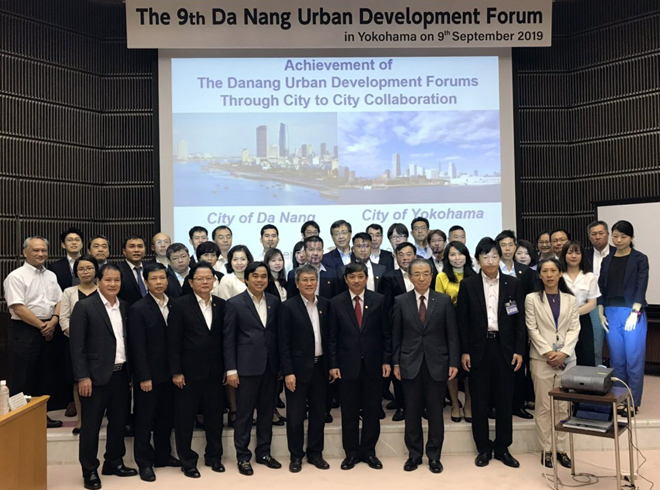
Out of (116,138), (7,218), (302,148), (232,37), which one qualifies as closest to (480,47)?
(302,148)

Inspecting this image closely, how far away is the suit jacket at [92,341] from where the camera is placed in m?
4.04

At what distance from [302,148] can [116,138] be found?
→ 214cm

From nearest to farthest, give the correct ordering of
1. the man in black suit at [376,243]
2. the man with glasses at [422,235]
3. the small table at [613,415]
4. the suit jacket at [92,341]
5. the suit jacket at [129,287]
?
the small table at [613,415], the suit jacket at [92,341], the suit jacket at [129,287], the man in black suit at [376,243], the man with glasses at [422,235]

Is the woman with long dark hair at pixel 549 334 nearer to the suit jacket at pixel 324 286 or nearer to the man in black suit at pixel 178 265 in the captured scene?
the suit jacket at pixel 324 286

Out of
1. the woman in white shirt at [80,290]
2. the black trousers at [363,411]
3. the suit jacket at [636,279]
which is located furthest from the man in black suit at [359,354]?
Answer: the suit jacket at [636,279]

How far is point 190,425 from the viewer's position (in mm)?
4344

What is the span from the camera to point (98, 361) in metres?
4.08

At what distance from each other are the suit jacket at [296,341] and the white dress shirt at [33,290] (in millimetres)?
1840

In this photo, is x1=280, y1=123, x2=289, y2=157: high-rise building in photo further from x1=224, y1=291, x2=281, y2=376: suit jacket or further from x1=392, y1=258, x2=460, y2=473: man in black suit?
x1=392, y1=258, x2=460, y2=473: man in black suit

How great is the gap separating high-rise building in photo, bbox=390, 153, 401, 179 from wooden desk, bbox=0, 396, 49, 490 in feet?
14.1

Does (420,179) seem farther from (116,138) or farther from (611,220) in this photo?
(116,138)

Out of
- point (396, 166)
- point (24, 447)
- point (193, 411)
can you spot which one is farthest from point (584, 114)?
point (24, 447)

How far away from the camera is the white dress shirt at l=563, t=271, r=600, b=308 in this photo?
15.6 feet

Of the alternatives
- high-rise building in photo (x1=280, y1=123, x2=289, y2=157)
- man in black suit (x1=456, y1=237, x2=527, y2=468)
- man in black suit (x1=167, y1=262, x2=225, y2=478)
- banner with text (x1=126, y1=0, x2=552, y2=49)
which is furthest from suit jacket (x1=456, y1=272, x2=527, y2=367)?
banner with text (x1=126, y1=0, x2=552, y2=49)
